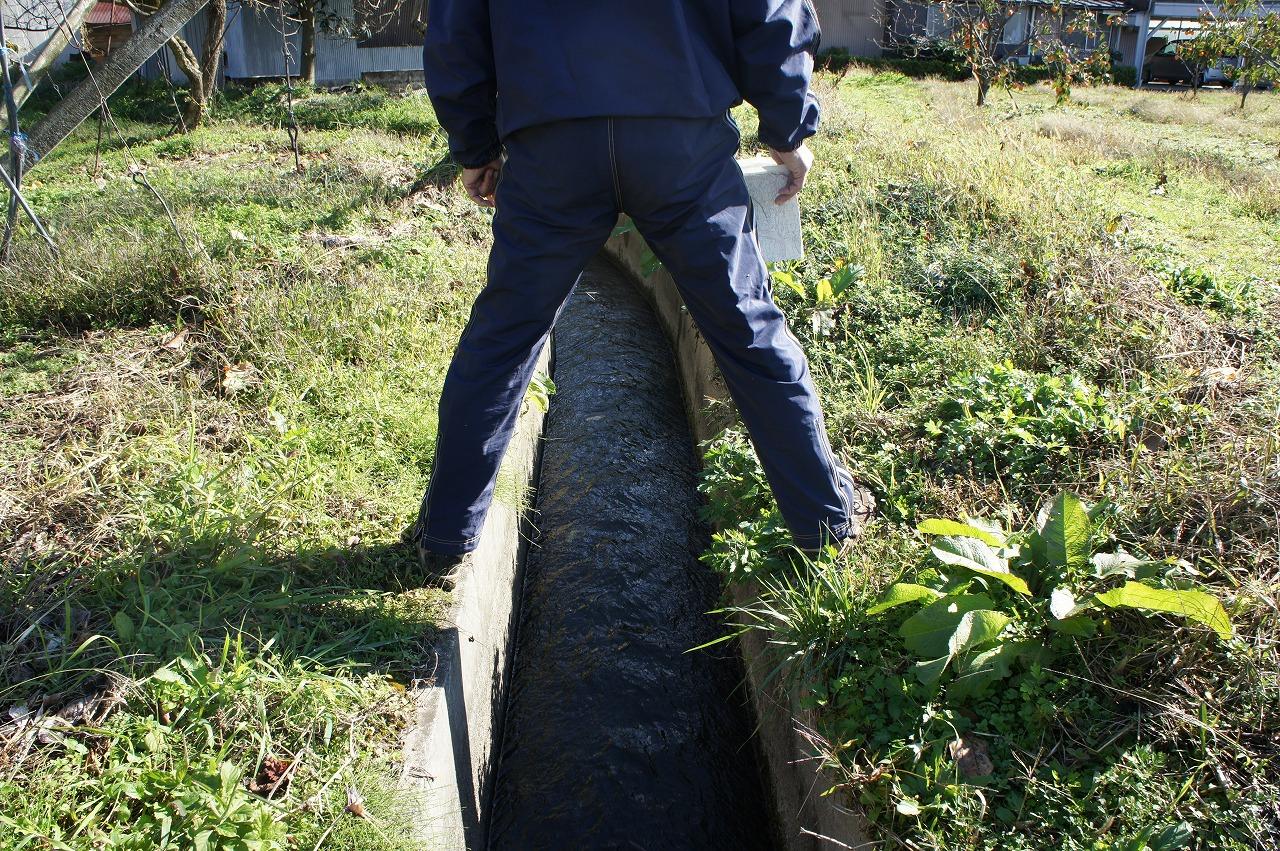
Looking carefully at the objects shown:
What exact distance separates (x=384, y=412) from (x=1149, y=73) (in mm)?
31435

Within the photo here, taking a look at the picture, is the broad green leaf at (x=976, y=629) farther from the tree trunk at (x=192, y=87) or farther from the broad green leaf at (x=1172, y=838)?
the tree trunk at (x=192, y=87)

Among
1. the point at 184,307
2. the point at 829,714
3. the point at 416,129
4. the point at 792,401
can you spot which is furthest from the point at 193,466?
the point at 416,129

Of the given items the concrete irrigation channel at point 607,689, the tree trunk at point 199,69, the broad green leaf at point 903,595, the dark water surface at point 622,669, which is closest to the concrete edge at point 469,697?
the concrete irrigation channel at point 607,689

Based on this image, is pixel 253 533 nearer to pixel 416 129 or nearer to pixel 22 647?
pixel 22 647

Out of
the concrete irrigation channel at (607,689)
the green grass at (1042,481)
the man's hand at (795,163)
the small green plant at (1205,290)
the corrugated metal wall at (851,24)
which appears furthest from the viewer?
the corrugated metal wall at (851,24)

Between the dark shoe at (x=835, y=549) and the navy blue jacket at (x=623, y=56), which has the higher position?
the navy blue jacket at (x=623, y=56)

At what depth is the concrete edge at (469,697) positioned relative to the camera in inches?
90.0

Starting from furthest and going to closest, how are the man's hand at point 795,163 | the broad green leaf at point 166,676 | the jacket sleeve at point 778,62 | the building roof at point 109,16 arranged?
the building roof at point 109,16 → the man's hand at point 795,163 → the jacket sleeve at point 778,62 → the broad green leaf at point 166,676

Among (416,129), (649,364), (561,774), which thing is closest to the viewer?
(561,774)

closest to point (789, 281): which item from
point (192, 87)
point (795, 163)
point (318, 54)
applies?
point (795, 163)

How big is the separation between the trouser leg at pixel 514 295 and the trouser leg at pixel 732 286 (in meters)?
0.12

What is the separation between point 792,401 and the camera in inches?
103

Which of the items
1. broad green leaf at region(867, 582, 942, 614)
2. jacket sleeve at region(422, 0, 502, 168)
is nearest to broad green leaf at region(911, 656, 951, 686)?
broad green leaf at region(867, 582, 942, 614)

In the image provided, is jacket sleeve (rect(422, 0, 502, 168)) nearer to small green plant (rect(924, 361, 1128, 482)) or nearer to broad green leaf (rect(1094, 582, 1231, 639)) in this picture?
small green plant (rect(924, 361, 1128, 482))
